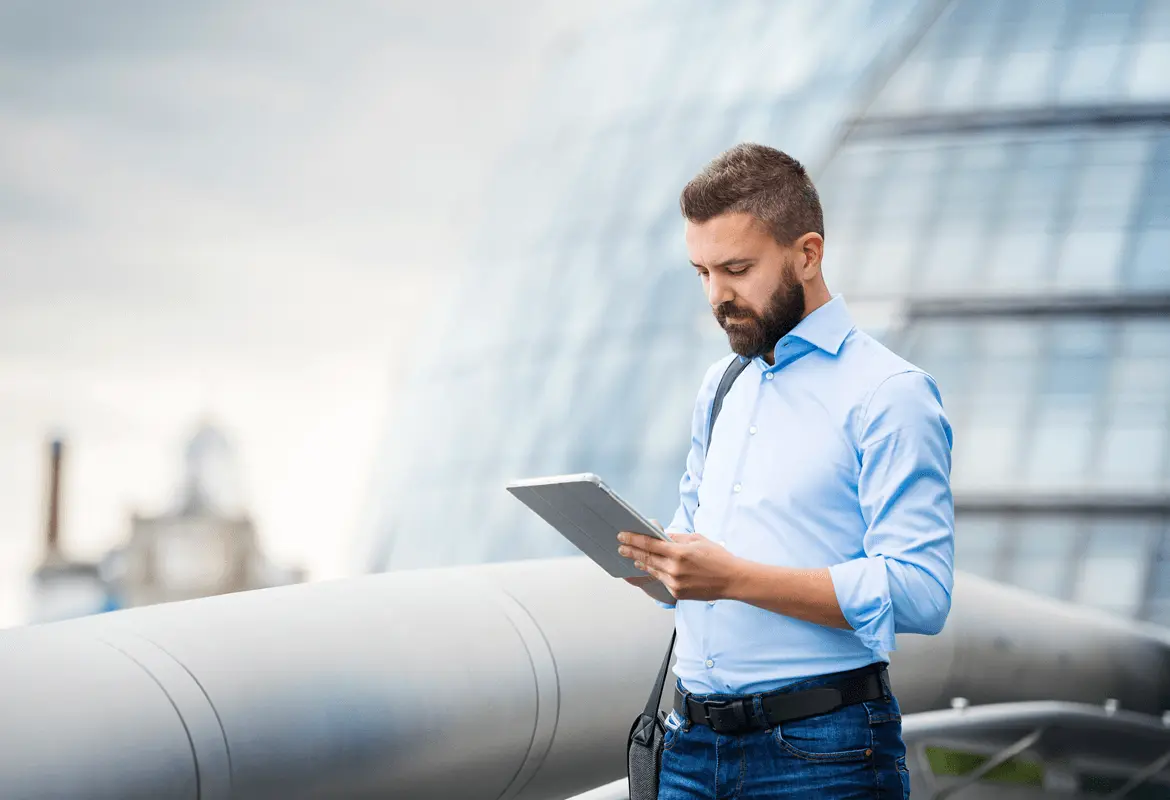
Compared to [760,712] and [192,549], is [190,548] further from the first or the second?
[760,712]

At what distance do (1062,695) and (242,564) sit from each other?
7972 centimetres

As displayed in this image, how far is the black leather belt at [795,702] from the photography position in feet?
9.07

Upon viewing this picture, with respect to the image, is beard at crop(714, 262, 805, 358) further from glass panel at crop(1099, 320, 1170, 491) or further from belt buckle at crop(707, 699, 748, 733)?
glass panel at crop(1099, 320, 1170, 491)

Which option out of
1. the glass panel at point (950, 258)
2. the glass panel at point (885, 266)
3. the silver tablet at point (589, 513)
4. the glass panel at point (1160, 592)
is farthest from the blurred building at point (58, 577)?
the silver tablet at point (589, 513)

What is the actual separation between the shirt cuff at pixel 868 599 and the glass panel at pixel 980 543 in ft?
44.0

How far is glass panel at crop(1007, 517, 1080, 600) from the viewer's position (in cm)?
1534

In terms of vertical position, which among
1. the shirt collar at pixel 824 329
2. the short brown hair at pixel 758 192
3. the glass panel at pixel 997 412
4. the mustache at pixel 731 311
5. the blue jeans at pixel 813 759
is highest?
the short brown hair at pixel 758 192

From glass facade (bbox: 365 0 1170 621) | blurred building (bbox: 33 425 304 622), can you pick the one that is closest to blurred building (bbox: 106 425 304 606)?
blurred building (bbox: 33 425 304 622)

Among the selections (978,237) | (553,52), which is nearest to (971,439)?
(978,237)

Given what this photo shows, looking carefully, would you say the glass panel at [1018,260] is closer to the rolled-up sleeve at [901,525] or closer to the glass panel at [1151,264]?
the glass panel at [1151,264]

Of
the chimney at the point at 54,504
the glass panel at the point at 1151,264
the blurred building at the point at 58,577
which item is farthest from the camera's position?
the chimney at the point at 54,504

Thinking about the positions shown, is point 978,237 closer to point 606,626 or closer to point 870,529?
point 606,626

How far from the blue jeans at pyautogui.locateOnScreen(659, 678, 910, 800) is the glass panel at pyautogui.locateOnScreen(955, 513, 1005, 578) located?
1324cm

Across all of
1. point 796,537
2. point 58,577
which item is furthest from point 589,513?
point 58,577
